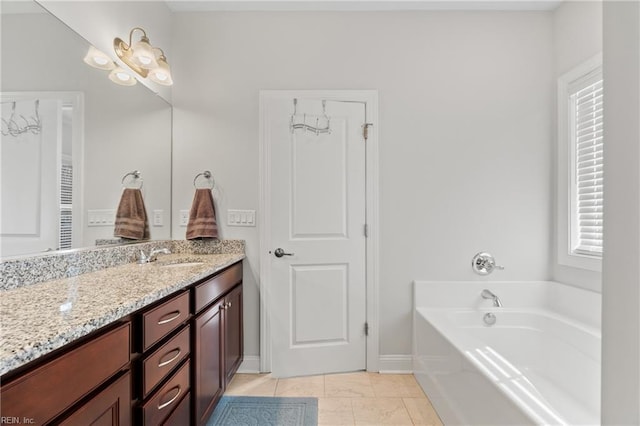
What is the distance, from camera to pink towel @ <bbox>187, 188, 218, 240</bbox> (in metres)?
2.25

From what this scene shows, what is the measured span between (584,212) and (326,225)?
5.85 feet

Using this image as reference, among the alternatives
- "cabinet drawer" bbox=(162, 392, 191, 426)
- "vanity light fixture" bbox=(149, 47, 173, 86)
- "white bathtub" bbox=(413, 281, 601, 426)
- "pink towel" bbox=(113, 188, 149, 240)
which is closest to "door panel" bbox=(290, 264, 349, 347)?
"white bathtub" bbox=(413, 281, 601, 426)

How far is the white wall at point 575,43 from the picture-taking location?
2045 millimetres

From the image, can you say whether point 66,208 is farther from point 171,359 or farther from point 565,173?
point 565,173

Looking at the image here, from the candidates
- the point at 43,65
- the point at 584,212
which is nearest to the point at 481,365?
the point at 584,212

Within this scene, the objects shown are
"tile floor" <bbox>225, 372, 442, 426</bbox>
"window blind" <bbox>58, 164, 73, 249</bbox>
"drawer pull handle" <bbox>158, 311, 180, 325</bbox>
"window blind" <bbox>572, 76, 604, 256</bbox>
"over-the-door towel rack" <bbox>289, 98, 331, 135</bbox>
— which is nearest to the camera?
"drawer pull handle" <bbox>158, 311, 180, 325</bbox>

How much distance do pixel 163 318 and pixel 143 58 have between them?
5.16 ft

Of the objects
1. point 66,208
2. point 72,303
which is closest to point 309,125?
point 66,208

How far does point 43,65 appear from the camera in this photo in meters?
1.32

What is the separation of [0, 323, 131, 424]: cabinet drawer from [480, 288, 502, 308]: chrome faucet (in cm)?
223

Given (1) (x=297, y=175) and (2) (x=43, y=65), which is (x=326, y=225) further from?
(2) (x=43, y=65)

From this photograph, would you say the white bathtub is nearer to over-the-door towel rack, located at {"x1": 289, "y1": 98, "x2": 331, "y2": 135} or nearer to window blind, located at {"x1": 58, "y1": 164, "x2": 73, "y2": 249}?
over-the-door towel rack, located at {"x1": 289, "y1": 98, "x2": 331, "y2": 135}

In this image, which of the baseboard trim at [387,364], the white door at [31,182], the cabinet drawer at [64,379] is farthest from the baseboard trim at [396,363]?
the white door at [31,182]

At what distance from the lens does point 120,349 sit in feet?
3.15
